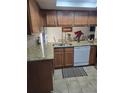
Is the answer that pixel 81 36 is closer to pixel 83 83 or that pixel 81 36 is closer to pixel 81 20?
pixel 81 20

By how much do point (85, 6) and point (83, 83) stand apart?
8.40 feet

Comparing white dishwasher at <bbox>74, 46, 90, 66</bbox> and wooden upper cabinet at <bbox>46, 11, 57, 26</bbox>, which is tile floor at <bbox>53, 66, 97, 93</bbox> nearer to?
white dishwasher at <bbox>74, 46, 90, 66</bbox>

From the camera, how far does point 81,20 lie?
16.7 feet

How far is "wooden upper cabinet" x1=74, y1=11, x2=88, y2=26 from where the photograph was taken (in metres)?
5.04

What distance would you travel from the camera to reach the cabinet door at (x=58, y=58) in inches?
187

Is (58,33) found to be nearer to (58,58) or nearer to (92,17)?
(58,58)

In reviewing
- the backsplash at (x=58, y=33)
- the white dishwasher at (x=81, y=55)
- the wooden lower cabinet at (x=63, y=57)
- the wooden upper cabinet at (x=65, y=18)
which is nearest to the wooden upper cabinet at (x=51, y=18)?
the wooden upper cabinet at (x=65, y=18)

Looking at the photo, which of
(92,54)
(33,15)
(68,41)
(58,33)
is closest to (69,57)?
(68,41)

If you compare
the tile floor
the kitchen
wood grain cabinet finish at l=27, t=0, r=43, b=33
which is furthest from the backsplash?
wood grain cabinet finish at l=27, t=0, r=43, b=33

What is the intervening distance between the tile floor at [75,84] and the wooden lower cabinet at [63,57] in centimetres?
A: 61

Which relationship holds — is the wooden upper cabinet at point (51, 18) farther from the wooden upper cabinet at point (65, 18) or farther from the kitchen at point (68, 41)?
the wooden upper cabinet at point (65, 18)
